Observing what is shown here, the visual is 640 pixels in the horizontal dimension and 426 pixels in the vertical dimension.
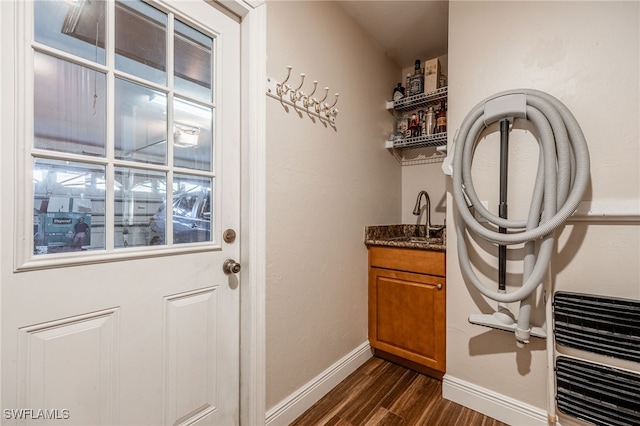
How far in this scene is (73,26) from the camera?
2.89 ft

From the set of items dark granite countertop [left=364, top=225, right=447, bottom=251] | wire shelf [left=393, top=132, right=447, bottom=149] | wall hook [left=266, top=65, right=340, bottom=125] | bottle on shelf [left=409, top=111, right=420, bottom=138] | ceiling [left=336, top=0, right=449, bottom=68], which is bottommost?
dark granite countertop [left=364, top=225, right=447, bottom=251]

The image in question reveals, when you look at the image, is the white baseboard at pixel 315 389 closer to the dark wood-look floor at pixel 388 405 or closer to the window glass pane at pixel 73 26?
the dark wood-look floor at pixel 388 405

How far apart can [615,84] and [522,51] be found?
16.3 inches

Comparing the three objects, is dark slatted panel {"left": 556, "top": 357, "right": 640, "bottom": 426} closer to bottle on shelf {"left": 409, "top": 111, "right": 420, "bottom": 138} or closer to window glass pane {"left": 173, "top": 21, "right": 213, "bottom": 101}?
bottle on shelf {"left": 409, "top": 111, "right": 420, "bottom": 138}

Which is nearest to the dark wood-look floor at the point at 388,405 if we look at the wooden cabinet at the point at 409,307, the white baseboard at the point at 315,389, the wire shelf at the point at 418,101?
the white baseboard at the point at 315,389

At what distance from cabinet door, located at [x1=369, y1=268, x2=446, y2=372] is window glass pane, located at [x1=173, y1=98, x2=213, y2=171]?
1.40 metres

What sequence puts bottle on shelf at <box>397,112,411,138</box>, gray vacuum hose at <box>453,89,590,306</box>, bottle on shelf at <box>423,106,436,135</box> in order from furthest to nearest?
bottle on shelf at <box>397,112,411,138</box> < bottle on shelf at <box>423,106,436,135</box> < gray vacuum hose at <box>453,89,590,306</box>

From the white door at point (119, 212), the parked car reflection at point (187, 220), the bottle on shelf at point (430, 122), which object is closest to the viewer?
the white door at point (119, 212)

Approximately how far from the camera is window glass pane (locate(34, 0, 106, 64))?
83 centimetres

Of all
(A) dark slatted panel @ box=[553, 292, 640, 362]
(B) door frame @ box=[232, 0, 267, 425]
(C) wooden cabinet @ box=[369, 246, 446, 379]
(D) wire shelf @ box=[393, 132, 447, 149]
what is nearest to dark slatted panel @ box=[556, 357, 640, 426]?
(A) dark slatted panel @ box=[553, 292, 640, 362]

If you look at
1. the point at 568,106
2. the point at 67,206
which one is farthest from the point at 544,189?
the point at 67,206

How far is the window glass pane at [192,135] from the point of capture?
1123mm

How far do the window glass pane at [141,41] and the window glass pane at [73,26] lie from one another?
5 cm

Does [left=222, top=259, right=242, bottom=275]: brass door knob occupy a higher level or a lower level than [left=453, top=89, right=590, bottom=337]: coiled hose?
lower
